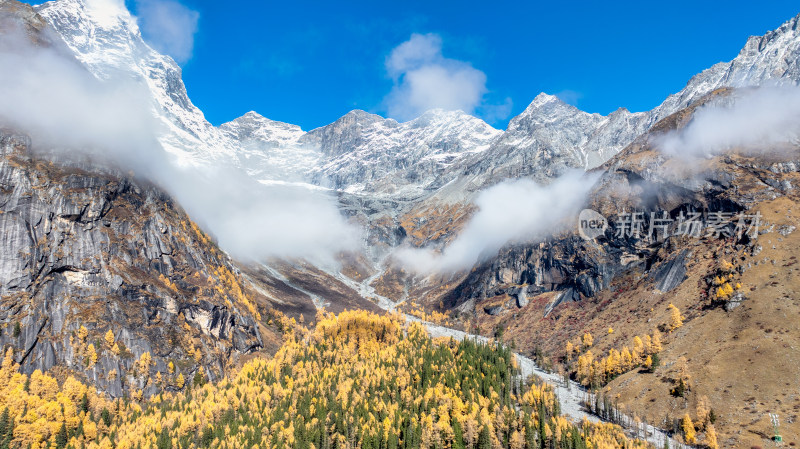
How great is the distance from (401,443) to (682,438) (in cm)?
9000

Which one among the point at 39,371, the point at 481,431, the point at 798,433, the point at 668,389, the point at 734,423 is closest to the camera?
the point at 798,433

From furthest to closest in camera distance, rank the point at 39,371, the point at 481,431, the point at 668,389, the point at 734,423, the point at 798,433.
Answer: the point at 39,371 → the point at 668,389 → the point at 481,431 → the point at 734,423 → the point at 798,433

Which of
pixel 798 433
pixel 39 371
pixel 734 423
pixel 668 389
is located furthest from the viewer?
pixel 39 371

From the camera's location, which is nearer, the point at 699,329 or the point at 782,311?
the point at 782,311

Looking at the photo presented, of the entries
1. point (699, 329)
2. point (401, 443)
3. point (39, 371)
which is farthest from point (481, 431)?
point (39, 371)

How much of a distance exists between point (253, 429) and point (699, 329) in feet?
590

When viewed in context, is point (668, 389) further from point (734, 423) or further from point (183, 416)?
point (183, 416)

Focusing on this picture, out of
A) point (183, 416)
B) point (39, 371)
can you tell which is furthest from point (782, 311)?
point (39, 371)

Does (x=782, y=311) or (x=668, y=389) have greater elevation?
(x=782, y=311)

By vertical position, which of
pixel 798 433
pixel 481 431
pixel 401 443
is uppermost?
pixel 798 433

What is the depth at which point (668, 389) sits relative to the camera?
544ft

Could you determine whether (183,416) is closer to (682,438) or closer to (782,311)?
(682,438)

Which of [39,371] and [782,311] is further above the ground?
[782,311]

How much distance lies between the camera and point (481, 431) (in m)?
155
